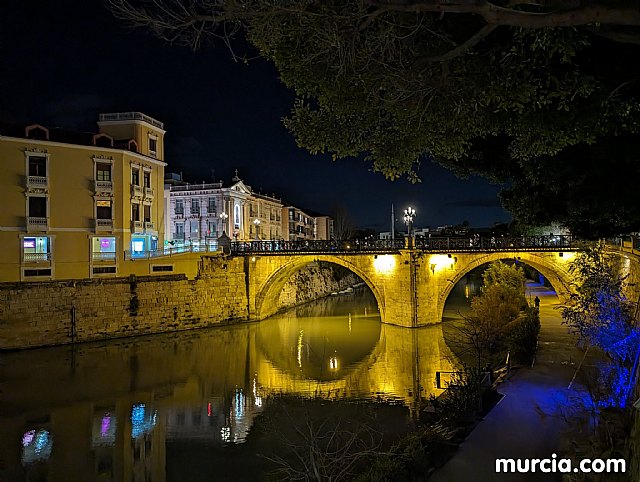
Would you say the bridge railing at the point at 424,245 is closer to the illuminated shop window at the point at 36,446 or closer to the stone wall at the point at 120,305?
the stone wall at the point at 120,305

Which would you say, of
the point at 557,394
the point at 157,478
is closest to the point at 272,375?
the point at 157,478

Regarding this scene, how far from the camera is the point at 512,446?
9.25 m

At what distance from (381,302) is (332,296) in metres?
17.9

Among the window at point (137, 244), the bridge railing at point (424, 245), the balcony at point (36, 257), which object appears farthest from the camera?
the window at point (137, 244)

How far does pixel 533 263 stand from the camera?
29406 mm

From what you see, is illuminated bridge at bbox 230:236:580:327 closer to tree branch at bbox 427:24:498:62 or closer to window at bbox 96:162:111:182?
window at bbox 96:162:111:182

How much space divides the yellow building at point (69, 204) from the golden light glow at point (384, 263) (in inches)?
551

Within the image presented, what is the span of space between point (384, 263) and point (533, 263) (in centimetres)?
881

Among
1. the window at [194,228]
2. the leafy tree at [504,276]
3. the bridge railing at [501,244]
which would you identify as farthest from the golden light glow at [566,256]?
the window at [194,228]

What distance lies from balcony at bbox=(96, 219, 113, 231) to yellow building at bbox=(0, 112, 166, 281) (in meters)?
0.05

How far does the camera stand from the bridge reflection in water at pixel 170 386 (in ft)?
42.1

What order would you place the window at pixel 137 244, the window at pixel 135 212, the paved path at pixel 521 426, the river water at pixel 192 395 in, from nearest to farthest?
the paved path at pixel 521 426
the river water at pixel 192 395
the window at pixel 135 212
the window at pixel 137 244

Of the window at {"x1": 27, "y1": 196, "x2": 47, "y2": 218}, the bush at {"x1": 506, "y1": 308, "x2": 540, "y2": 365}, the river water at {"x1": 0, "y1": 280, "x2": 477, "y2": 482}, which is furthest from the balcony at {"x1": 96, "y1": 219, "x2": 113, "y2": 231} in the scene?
the bush at {"x1": 506, "y1": 308, "x2": 540, "y2": 365}

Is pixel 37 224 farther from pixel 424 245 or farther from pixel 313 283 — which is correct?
pixel 313 283
